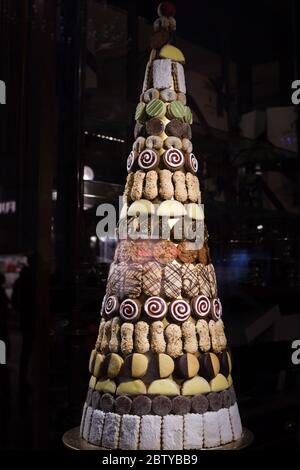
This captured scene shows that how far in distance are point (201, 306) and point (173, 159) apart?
1.30 ft

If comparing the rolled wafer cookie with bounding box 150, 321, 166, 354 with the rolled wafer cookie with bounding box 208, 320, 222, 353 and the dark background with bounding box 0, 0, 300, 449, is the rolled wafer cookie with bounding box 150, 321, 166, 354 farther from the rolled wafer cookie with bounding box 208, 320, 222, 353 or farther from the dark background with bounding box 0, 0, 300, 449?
the dark background with bounding box 0, 0, 300, 449

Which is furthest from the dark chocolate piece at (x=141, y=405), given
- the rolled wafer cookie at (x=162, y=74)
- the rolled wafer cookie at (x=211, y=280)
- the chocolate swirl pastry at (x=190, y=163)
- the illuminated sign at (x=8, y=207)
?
the rolled wafer cookie at (x=162, y=74)

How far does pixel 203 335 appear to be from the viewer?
1382mm

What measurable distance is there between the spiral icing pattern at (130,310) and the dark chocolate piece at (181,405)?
222mm

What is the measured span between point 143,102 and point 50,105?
16.0 inches

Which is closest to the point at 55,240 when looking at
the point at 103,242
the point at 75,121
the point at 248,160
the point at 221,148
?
the point at 103,242

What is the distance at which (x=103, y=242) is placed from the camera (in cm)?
172

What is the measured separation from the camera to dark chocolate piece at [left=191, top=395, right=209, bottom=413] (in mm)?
1333

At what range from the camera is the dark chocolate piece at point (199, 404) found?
1333 millimetres

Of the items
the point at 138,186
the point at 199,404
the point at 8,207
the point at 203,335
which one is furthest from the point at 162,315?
the point at 8,207

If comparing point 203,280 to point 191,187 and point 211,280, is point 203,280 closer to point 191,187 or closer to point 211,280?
point 211,280

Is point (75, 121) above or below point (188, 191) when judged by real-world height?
above

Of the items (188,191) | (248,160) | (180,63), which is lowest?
(188,191)

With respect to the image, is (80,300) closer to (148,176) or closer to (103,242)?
(103,242)
